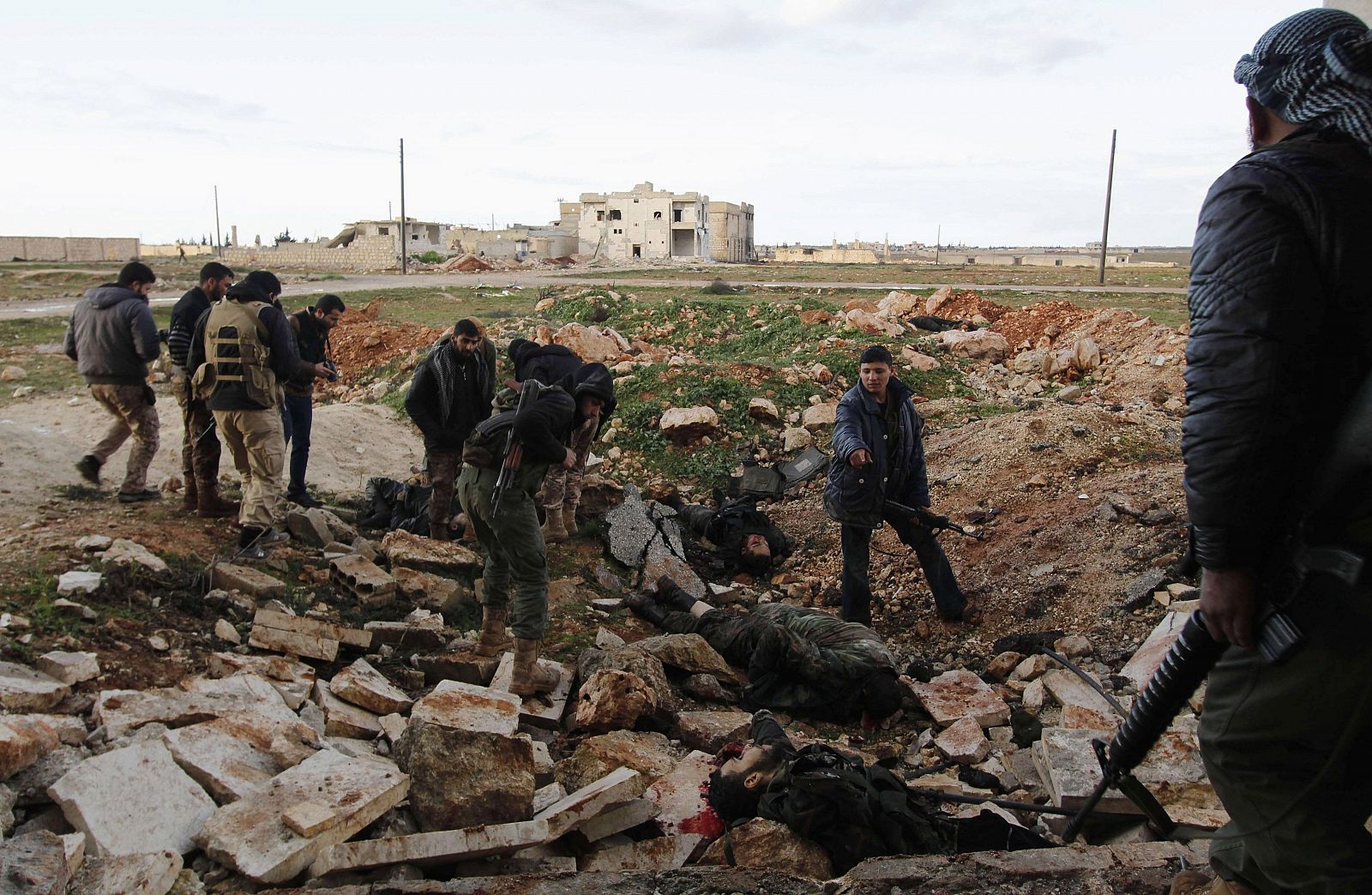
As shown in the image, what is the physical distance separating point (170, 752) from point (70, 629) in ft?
5.78

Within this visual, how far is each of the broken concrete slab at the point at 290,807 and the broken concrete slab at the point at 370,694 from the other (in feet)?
2.96

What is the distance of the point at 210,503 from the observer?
7176 mm

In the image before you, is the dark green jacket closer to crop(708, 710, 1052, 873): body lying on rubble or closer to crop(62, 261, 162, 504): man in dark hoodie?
crop(708, 710, 1052, 873): body lying on rubble

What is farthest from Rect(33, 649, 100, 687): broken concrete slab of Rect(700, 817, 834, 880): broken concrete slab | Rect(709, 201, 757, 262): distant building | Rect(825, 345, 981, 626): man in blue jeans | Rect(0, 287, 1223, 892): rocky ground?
Rect(709, 201, 757, 262): distant building

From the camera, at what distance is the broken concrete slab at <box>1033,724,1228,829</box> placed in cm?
348

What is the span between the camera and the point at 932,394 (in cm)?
1223

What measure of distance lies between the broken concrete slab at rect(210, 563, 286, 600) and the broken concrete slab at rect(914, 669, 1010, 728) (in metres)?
3.87

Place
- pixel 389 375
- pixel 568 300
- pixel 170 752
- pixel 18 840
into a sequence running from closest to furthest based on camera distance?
1. pixel 18 840
2. pixel 170 752
3. pixel 389 375
4. pixel 568 300

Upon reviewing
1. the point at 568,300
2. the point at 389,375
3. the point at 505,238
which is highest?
the point at 505,238

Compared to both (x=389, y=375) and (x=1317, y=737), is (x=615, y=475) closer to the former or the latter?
(x=389, y=375)

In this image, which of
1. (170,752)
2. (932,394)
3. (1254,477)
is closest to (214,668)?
(170,752)

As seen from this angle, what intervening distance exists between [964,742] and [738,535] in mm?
3749

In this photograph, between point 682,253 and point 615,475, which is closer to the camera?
point 615,475

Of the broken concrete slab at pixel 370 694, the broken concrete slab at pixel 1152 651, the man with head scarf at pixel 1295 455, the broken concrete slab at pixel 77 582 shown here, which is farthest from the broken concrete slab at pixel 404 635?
the man with head scarf at pixel 1295 455
